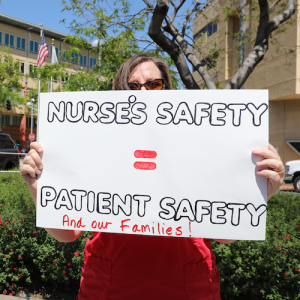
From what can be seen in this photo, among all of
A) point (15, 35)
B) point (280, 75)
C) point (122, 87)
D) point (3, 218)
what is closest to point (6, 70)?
point (15, 35)

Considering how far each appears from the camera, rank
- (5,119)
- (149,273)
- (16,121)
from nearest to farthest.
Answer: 1. (149,273)
2. (5,119)
3. (16,121)

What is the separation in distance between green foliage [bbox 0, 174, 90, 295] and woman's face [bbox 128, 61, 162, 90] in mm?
2225

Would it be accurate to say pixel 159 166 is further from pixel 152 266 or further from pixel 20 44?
pixel 20 44

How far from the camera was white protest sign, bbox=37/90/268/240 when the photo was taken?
1.58 m

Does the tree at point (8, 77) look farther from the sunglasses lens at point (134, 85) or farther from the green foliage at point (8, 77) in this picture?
the sunglasses lens at point (134, 85)

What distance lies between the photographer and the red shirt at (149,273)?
4.78 ft

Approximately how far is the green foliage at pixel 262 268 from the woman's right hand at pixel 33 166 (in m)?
2.25

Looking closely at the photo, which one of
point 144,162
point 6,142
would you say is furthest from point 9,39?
point 144,162

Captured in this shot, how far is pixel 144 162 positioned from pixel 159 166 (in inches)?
3.2

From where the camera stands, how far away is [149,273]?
4.86 ft

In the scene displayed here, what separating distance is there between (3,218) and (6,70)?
30.0m

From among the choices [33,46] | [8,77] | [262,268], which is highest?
[33,46]

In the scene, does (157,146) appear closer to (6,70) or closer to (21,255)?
(21,255)

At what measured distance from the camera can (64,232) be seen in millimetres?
1732
